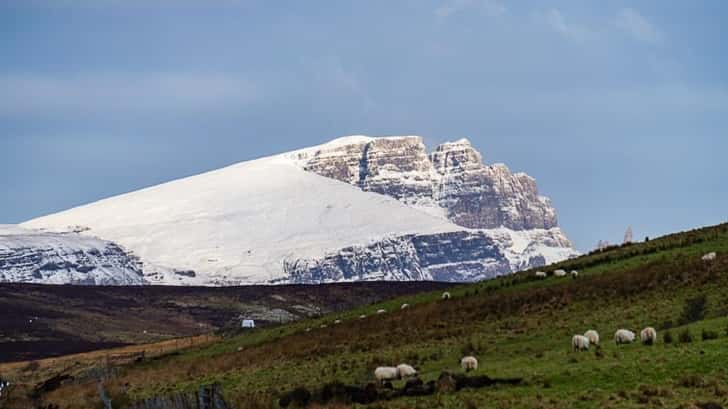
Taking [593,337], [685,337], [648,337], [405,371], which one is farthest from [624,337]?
[405,371]

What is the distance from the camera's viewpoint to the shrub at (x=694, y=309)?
5409 cm

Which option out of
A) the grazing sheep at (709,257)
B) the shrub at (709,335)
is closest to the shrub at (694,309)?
the grazing sheep at (709,257)

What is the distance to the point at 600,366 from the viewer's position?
41.8m

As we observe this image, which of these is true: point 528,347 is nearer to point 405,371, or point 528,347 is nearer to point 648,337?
point 405,371

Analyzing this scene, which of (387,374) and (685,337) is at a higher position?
(685,337)

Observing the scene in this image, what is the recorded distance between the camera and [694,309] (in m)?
55.4

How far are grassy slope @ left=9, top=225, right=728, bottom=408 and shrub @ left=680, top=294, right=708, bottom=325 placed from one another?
0.40m

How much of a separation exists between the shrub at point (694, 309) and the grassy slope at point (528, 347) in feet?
1.31

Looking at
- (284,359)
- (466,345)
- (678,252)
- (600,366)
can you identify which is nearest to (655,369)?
(600,366)

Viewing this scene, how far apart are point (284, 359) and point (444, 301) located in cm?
1479

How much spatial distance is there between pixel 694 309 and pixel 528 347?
7.81 m

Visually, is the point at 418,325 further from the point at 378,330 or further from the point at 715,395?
the point at 715,395

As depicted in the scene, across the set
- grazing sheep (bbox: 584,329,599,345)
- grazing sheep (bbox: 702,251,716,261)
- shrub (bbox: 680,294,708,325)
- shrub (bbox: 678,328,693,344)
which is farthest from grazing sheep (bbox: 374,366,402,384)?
grazing sheep (bbox: 702,251,716,261)

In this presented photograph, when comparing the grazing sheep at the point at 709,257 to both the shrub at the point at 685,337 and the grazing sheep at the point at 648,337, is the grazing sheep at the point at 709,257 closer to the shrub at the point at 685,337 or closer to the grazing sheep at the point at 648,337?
the shrub at the point at 685,337
